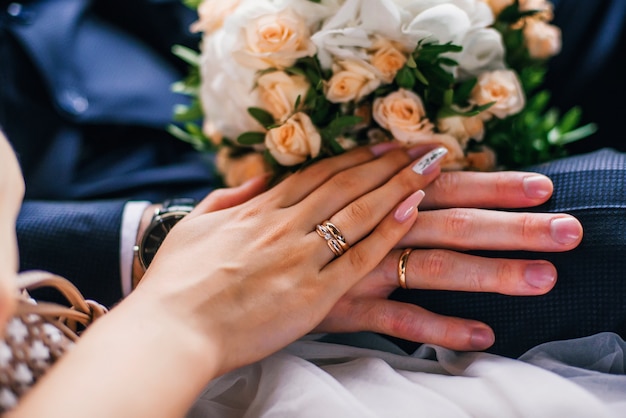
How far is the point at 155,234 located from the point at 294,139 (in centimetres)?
27

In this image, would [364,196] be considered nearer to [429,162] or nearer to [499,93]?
[429,162]

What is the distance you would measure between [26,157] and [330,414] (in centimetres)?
88

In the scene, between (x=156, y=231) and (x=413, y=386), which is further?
(x=156, y=231)

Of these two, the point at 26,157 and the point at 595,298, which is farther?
the point at 26,157

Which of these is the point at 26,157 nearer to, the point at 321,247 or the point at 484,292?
the point at 321,247

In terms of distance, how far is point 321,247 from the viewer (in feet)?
2.72

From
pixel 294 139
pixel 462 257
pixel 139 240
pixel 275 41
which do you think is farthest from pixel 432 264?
pixel 139 240

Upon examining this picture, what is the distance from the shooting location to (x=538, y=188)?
0.84 metres

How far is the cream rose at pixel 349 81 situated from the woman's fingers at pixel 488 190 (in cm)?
17

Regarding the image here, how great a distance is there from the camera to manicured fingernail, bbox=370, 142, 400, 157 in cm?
93

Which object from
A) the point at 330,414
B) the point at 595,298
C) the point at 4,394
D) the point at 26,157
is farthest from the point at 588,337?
the point at 26,157

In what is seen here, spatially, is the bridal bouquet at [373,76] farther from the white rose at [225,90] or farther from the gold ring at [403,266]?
the gold ring at [403,266]

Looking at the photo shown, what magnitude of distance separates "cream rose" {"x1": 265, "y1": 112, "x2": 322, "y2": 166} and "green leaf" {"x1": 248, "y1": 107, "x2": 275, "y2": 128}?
28 millimetres

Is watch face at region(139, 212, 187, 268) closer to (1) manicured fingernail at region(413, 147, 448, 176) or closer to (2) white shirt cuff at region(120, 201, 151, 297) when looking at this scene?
(2) white shirt cuff at region(120, 201, 151, 297)
